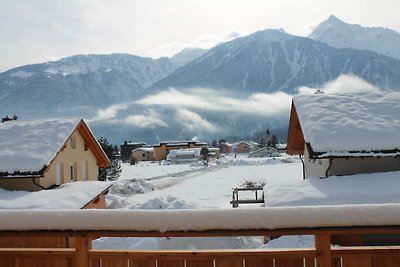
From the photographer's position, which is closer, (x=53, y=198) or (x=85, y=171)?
(x=53, y=198)

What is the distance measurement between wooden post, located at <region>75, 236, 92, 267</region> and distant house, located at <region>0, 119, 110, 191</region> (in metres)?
15.5

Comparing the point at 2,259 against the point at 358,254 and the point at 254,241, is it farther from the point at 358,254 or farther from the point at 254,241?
the point at 254,241

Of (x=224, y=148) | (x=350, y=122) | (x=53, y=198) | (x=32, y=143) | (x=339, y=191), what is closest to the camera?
(x=339, y=191)

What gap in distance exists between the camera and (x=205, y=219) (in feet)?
9.21

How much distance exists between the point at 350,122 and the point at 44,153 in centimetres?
1344

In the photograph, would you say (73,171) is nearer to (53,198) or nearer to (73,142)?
(73,142)

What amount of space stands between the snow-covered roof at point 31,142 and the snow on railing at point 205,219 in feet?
51.2

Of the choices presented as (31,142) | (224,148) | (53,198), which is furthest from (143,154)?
(53,198)

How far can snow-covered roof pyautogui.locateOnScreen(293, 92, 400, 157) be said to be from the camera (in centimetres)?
1457

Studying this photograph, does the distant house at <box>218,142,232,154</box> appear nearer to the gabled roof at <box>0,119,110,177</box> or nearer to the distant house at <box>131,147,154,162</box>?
the distant house at <box>131,147,154,162</box>

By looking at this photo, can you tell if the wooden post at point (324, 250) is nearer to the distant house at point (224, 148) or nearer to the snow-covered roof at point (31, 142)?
the snow-covered roof at point (31, 142)

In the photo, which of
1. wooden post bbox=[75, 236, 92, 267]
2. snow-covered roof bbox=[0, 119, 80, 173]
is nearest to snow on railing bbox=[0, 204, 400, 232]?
wooden post bbox=[75, 236, 92, 267]

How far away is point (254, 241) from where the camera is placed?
15539mm

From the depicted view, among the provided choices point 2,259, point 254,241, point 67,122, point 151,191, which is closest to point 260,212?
point 2,259
